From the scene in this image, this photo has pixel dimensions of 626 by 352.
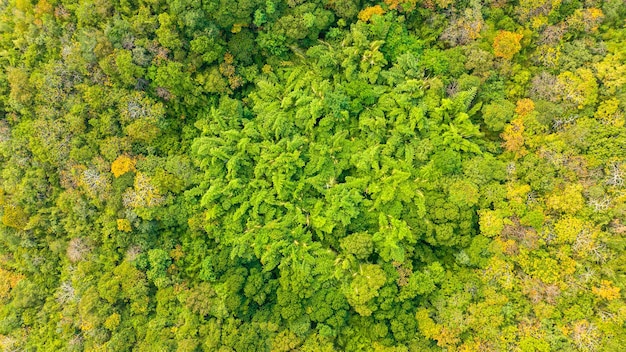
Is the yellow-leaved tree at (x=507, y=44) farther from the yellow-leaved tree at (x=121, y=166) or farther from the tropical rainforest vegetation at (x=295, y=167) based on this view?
the yellow-leaved tree at (x=121, y=166)

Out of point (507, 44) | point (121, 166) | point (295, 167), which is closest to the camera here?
Answer: point (507, 44)

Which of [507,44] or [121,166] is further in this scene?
[121,166]

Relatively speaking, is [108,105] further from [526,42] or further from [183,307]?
[526,42]

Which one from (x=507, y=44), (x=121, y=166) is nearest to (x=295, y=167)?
(x=121, y=166)

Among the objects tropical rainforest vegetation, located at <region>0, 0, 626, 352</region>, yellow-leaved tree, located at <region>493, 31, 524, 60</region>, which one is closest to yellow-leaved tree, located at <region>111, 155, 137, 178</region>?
tropical rainforest vegetation, located at <region>0, 0, 626, 352</region>

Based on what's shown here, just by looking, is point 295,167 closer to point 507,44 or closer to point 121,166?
point 121,166

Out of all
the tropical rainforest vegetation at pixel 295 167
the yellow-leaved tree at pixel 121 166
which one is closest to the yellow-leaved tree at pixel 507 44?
the tropical rainforest vegetation at pixel 295 167

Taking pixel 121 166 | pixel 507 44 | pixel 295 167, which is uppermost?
pixel 507 44

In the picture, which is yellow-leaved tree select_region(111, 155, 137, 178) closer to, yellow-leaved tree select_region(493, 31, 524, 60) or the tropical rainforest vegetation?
the tropical rainforest vegetation

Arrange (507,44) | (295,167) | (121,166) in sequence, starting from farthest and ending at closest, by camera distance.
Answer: (121,166)
(295,167)
(507,44)
